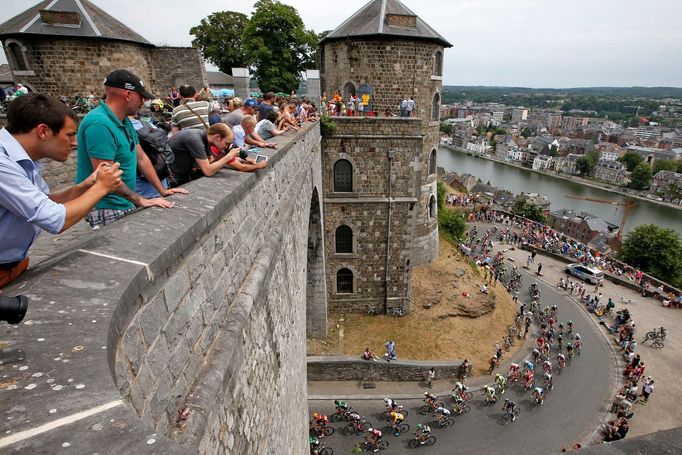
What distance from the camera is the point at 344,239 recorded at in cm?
1556

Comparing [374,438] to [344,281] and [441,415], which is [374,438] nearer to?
[441,415]

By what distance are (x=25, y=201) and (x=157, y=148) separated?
2.12 meters

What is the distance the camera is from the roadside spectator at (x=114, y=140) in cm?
265

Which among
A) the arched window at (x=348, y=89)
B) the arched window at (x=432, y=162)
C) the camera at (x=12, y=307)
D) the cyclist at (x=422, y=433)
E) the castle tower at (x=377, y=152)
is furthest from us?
the arched window at (x=432, y=162)

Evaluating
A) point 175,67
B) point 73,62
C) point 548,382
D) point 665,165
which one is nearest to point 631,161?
point 665,165

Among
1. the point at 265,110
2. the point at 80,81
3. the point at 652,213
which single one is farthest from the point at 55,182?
the point at 652,213

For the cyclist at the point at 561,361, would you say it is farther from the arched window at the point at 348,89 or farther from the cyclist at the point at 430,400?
the arched window at the point at 348,89

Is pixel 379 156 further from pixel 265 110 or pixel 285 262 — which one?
pixel 285 262

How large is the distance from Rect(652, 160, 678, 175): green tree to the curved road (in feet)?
303

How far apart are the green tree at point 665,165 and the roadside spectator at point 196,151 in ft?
354

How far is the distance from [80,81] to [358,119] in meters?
10.8

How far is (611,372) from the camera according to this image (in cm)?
1677

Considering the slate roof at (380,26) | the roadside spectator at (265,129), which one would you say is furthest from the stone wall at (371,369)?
the slate roof at (380,26)

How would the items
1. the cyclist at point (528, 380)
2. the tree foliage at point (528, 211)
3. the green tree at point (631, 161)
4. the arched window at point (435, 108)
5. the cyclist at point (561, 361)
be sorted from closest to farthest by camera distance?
the cyclist at point (528, 380) < the cyclist at point (561, 361) < the arched window at point (435, 108) < the tree foliage at point (528, 211) < the green tree at point (631, 161)
